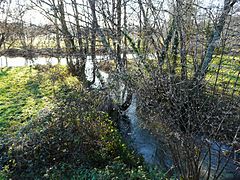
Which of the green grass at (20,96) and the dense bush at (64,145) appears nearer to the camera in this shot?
the dense bush at (64,145)

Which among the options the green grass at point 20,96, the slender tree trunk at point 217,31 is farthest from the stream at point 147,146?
the green grass at point 20,96

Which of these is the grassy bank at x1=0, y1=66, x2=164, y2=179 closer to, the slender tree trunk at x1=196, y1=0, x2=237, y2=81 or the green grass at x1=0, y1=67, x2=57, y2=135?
the green grass at x1=0, y1=67, x2=57, y2=135

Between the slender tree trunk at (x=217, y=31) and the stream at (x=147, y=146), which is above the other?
the slender tree trunk at (x=217, y=31)

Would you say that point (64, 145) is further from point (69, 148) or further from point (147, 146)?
point (147, 146)

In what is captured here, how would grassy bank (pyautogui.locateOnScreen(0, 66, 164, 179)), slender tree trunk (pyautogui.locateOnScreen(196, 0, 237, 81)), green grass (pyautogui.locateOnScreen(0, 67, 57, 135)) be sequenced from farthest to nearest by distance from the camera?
green grass (pyautogui.locateOnScreen(0, 67, 57, 135)) → grassy bank (pyautogui.locateOnScreen(0, 66, 164, 179)) → slender tree trunk (pyautogui.locateOnScreen(196, 0, 237, 81))

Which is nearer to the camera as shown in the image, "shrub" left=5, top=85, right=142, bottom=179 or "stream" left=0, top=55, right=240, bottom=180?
"shrub" left=5, top=85, right=142, bottom=179

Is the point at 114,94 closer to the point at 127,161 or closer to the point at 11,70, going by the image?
the point at 127,161

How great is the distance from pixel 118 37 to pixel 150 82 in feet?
7.40

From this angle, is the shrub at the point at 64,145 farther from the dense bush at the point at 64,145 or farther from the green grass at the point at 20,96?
the green grass at the point at 20,96

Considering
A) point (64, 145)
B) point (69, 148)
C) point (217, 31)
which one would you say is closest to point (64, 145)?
point (64, 145)

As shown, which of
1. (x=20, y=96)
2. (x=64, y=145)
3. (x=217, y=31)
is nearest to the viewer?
(x=217, y=31)

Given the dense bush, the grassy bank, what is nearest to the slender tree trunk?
the grassy bank

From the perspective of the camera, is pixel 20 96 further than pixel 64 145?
Yes

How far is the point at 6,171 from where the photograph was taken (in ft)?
15.8
